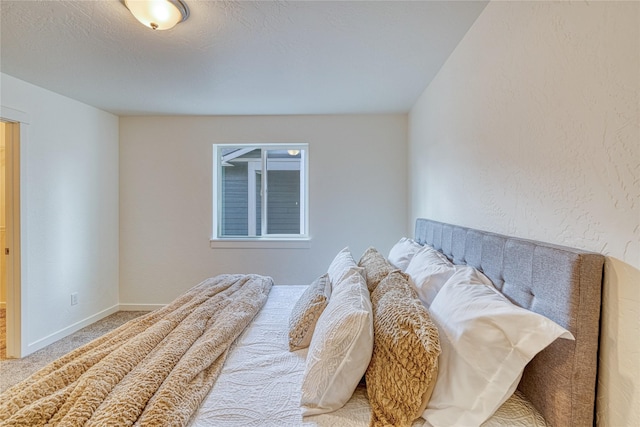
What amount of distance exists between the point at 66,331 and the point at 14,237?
3.38 ft

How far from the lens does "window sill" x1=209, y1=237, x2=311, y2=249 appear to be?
3.38 m

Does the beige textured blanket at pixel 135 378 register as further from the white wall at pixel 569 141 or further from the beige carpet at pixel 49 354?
the beige carpet at pixel 49 354

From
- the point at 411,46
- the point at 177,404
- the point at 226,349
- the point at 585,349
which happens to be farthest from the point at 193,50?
Answer: the point at 585,349

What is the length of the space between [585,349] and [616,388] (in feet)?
0.41

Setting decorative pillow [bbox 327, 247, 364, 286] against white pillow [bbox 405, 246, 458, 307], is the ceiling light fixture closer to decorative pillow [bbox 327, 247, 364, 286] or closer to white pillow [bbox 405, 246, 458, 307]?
decorative pillow [bbox 327, 247, 364, 286]

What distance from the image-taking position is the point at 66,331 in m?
2.82

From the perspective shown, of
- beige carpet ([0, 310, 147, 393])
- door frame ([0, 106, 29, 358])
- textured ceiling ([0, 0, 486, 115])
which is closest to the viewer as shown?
textured ceiling ([0, 0, 486, 115])

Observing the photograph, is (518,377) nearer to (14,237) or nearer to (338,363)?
(338,363)

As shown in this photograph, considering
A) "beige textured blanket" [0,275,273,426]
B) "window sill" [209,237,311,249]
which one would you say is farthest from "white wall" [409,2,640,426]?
"window sill" [209,237,311,249]

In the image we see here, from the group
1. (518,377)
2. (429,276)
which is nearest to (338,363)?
(518,377)

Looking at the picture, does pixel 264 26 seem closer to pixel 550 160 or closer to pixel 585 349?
pixel 550 160

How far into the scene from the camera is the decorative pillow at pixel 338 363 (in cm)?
98

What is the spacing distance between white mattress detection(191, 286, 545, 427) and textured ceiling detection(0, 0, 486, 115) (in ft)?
5.67

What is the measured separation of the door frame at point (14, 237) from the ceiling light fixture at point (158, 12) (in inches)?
69.1
